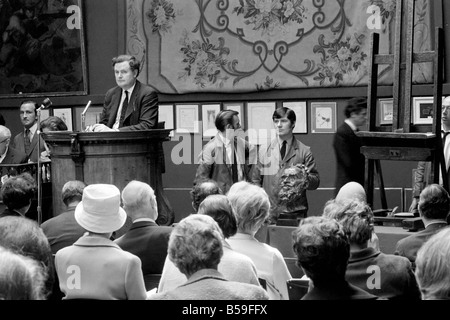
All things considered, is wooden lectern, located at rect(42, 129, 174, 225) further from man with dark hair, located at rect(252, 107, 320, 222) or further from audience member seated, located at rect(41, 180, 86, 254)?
audience member seated, located at rect(41, 180, 86, 254)

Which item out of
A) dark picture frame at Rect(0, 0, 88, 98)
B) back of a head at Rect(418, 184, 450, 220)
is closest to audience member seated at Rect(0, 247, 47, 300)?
back of a head at Rect(418, 184, 450, 220)

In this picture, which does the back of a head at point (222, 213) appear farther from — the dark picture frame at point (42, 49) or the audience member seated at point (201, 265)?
the dark picture frame at point (42, 49)

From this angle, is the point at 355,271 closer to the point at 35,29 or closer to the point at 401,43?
the point at 401,43

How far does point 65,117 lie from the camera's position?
12.3m

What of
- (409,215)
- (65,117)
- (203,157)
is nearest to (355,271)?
(409,215)

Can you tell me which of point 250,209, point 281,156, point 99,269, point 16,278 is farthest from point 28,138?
point 16,278

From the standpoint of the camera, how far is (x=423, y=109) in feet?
34.7

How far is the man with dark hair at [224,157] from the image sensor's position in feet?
30.2

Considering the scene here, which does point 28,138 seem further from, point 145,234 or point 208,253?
point 208,253

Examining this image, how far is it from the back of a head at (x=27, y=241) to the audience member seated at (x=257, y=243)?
138 cm

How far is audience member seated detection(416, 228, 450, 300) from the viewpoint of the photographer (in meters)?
3.13

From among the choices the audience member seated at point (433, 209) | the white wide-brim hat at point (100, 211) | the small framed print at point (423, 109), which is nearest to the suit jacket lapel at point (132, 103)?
the small framed print at point (423, 109)

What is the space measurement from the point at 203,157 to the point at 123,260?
4.56 metres

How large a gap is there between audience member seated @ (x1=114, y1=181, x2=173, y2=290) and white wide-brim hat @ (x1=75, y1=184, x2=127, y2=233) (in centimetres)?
38
